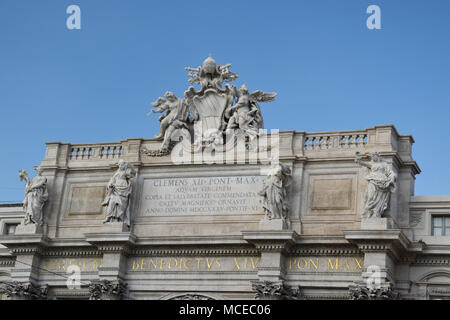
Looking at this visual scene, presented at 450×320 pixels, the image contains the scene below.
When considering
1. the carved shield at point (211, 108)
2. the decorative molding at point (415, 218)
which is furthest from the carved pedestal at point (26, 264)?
the decorative molding at point (415, 218)

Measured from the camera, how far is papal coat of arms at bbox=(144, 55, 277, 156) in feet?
108

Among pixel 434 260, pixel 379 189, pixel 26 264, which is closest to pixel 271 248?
pixel 379 189

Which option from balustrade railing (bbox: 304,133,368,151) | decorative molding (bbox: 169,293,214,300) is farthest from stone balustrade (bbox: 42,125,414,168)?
decorative molding (bbox: 169,293,214,300)

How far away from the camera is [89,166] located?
34625 mm

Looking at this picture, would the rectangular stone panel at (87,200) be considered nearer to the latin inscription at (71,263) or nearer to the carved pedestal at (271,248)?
the latin inscription at (71,263)

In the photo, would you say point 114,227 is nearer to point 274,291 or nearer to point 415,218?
point 274,291

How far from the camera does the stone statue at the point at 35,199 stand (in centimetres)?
3384

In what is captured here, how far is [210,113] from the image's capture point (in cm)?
3394

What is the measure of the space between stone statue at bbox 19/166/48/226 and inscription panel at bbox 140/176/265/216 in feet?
12.6

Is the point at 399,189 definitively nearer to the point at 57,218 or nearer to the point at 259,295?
the point at 259,295

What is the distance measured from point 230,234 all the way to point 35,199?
762 cm
